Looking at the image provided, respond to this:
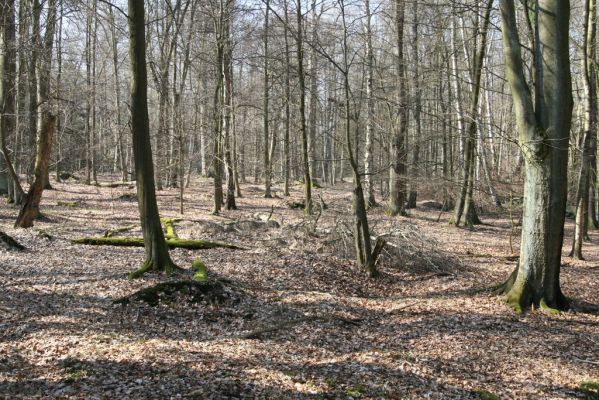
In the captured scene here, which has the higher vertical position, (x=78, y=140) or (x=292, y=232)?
(x=78, y=140)

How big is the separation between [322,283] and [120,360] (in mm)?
4888

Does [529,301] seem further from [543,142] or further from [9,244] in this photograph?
[9,244]

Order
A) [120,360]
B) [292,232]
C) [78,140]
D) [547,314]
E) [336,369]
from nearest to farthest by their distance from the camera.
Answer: [120,360], [336,369], [547,314], [292,232], [78,140]

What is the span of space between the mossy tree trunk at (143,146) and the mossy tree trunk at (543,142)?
5.87 metres

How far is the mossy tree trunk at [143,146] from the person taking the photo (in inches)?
317

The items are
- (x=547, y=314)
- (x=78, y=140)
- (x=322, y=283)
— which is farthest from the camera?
(x=78, y=140)

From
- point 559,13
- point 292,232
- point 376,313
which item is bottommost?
A: point 376,313

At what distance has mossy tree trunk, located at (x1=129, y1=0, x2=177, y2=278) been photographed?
8.06m

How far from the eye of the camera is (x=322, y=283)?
9.70 meters

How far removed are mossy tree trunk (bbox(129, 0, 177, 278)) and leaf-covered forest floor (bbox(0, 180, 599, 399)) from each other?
0.40 metres

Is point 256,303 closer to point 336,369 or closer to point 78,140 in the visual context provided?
point 336,369

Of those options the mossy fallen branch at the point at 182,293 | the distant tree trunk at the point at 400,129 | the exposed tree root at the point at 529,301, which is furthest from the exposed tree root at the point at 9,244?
the distant tree trunk at the point at 400,129

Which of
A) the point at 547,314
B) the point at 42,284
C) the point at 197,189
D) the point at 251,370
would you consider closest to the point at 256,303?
the point at 251,370

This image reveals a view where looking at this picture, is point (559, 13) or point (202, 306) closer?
point (202, 306)
